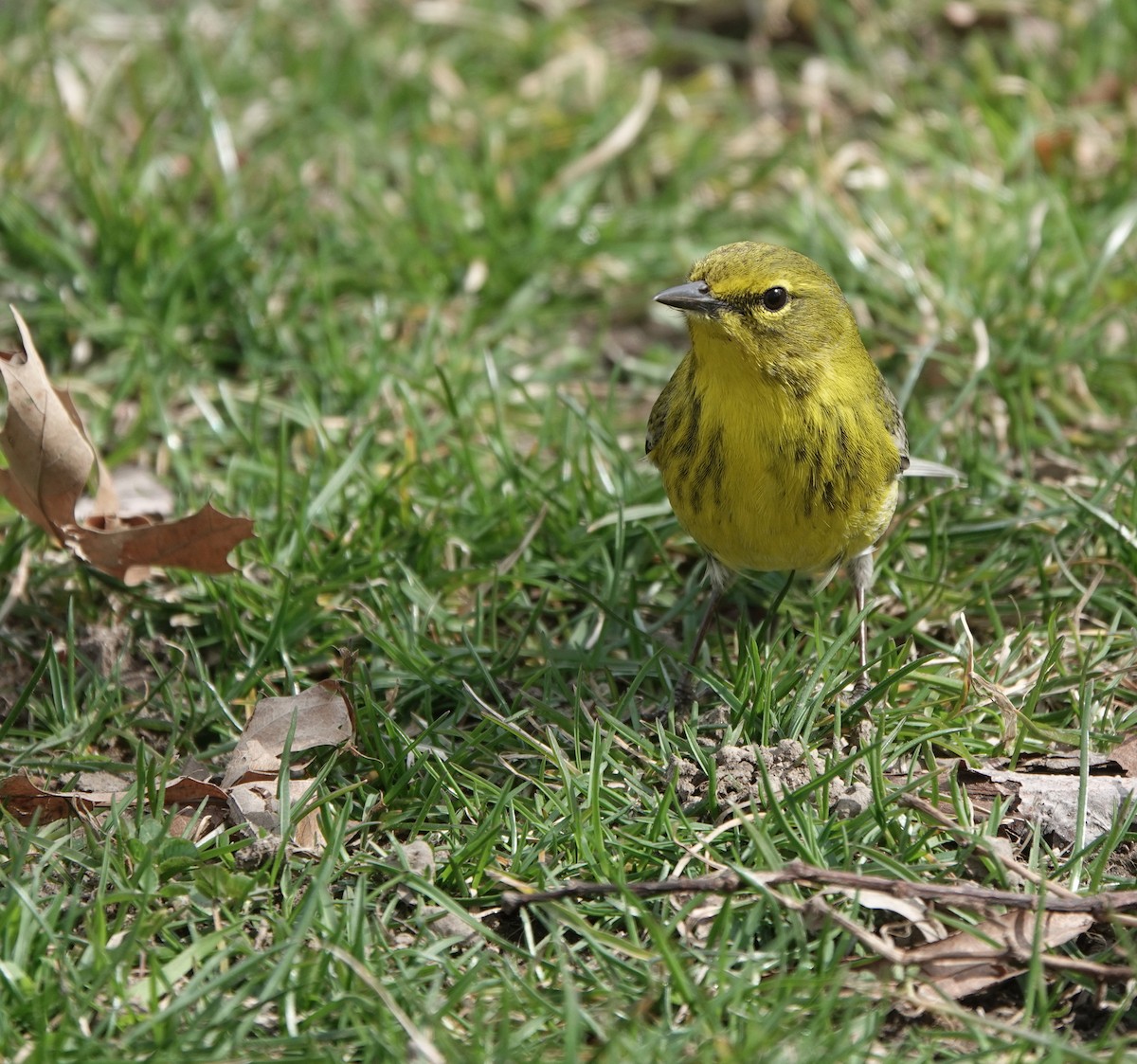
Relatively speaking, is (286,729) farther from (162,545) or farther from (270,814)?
(162,545)

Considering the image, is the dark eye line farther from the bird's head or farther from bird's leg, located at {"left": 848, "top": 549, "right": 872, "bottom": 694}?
bird's leg, located at {"left": 848, "top": 549, "right": 872, "bottom": 694}

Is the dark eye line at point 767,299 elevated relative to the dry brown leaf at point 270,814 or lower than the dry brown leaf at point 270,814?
elevated

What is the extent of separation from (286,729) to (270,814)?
34 cm

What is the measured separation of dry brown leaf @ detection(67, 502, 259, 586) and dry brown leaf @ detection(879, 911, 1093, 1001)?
2237 millimetres

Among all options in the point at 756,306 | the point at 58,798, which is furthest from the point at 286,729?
the point at 756,306

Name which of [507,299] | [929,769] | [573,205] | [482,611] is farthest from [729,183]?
[929,769]

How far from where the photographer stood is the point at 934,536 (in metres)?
4.73

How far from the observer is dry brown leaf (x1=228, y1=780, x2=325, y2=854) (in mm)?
3680

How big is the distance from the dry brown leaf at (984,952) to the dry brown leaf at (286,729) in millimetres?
1585

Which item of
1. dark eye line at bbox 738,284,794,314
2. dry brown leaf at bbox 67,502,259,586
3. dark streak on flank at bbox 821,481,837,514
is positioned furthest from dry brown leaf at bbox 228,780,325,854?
dark eye line at bbox 738,284,794,314

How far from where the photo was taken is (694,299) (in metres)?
3.99

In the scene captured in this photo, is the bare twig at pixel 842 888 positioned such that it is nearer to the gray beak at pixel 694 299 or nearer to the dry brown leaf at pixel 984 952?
the dry brown leaf at pixel 984 952

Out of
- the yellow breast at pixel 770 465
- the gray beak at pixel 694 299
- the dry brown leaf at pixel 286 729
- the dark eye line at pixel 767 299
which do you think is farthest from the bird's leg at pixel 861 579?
the dry brown leaf at pixel 286 729

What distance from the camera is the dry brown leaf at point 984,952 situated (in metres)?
3.24
